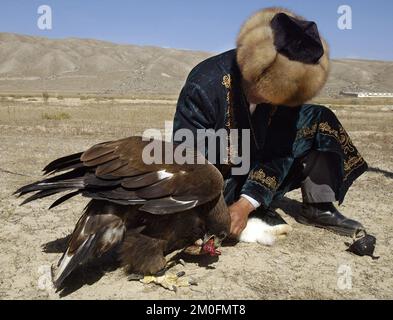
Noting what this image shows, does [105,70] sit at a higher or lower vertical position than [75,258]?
lower

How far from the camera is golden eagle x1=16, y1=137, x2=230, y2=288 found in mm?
3174

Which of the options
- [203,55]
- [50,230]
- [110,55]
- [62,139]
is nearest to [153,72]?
[110,55]

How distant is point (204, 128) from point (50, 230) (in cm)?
198

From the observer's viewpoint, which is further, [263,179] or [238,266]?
[263,179]

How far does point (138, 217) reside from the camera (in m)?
3.33

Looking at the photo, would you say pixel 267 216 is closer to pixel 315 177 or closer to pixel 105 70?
pixel 315 177

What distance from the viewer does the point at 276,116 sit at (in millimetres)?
4367

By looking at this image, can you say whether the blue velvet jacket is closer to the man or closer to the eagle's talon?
the man

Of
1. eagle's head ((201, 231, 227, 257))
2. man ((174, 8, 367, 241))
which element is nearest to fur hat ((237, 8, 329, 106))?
man ((174, 8, 367, 241))

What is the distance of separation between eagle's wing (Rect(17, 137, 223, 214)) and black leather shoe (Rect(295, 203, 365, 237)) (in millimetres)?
1949

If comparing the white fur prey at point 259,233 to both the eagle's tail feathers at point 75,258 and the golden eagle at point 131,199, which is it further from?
the eagle's tail feathers at point 75,258

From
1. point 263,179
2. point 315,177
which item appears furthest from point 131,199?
point 315,177

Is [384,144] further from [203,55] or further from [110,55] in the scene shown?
[203,55]

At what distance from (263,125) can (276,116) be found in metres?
0.24
